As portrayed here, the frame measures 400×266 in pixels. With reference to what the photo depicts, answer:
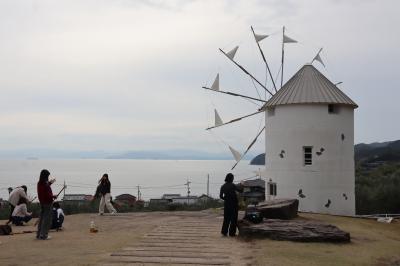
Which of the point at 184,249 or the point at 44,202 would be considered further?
the point at 44,202

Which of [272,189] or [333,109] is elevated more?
[333,109]

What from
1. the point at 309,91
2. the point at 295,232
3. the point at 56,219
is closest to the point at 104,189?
the point at 56,219

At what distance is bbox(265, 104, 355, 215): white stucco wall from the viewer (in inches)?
973

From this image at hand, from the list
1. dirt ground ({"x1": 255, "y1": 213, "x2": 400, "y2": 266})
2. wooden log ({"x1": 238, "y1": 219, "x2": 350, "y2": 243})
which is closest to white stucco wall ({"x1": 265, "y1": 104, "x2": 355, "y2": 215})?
dirt ground ({"x1": 255, "y1": 213, "x2": 400, "y2": 266})

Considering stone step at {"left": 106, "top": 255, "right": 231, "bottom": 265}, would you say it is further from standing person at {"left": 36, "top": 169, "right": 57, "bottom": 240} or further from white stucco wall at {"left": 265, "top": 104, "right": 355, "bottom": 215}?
white stucco wall at {"left": 265, "top": 104, "right": 355, "bottom": 215}

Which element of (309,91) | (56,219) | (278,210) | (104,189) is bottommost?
(56,219)

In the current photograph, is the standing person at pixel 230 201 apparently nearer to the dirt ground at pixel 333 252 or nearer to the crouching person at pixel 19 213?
the dirt ground at pixel 333 252

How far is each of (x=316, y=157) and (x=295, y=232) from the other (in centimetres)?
1055

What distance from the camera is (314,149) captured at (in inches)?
974

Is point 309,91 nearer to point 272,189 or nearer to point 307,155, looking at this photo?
point 307,155

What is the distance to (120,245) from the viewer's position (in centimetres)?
1341

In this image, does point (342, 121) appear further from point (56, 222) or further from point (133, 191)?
point (133, 191)

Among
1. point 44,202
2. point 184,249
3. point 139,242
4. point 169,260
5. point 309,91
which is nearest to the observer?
point 169,260

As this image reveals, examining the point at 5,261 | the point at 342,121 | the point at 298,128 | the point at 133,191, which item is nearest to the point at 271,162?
the point at 298,128
